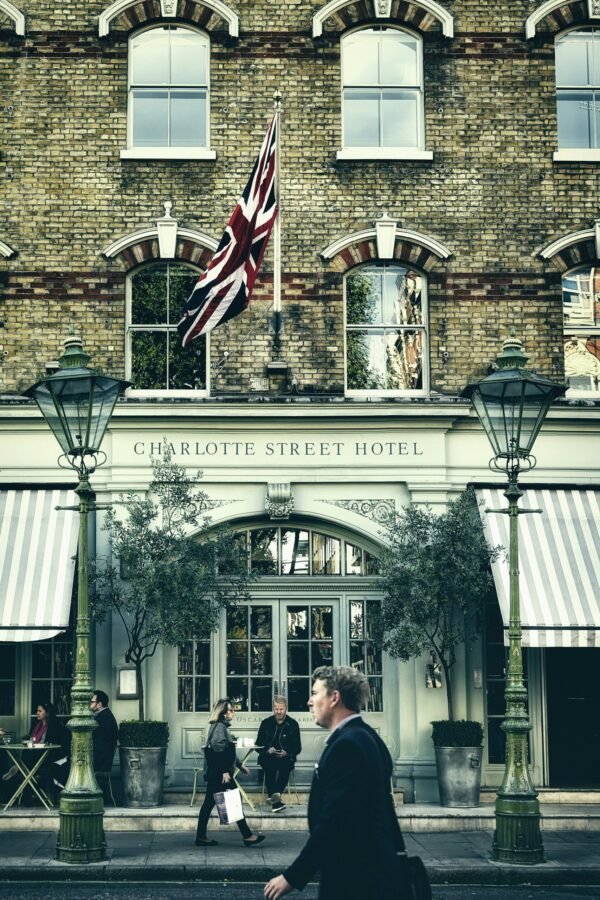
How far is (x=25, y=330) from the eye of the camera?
62.0 feet

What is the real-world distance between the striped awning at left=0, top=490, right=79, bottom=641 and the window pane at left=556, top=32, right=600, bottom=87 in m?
8.94

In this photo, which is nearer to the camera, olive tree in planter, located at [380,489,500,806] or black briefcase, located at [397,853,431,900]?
black briefcase, located at [397,853,431,900]

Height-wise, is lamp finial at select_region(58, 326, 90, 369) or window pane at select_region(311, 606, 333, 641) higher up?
lamp finial at select_region(58, 326, 90, 369)

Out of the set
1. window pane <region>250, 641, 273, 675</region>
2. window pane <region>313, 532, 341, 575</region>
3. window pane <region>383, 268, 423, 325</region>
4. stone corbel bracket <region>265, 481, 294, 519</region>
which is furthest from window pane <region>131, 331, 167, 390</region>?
window pane <region>250, 641, 273, 675</region>

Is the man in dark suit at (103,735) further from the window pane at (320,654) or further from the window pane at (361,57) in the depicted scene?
the window pane at (361,57)

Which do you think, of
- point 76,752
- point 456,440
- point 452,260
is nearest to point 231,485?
point 456,440

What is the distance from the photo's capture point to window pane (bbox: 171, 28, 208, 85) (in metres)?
19.6

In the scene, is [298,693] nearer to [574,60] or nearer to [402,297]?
[402,297]

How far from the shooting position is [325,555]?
63.0 feet

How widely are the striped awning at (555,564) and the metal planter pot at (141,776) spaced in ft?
15.0

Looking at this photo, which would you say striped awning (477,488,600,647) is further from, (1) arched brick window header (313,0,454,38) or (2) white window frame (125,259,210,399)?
(1) arched brick window header (313,0,454,38)

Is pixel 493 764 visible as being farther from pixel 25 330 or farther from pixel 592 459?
pixel 25 330

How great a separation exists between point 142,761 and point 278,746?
166 centimetres

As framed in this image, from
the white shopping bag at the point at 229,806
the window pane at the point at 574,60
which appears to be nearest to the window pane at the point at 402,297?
the window pane at the point at 574,60
